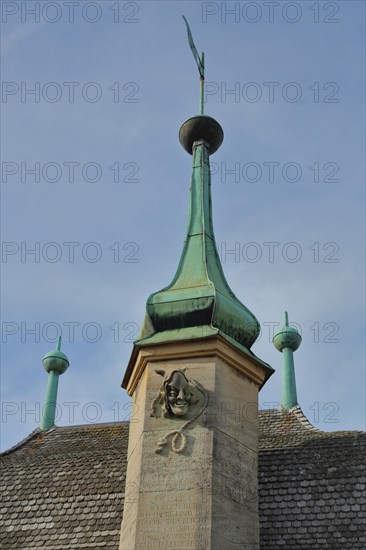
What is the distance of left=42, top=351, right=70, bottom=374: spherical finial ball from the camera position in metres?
15.3

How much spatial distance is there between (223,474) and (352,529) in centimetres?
167

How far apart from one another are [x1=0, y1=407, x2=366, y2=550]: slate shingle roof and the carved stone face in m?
1.68

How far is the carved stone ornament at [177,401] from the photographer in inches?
362

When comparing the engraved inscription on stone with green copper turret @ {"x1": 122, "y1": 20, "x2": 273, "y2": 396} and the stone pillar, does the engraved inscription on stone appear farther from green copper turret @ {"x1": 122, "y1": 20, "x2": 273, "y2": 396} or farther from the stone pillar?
green copper turret @ {"x1": 122, "y1": 20, "x2": 273, "y2": 396}

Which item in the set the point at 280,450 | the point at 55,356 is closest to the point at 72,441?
the point at 55,356

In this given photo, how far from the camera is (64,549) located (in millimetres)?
9961

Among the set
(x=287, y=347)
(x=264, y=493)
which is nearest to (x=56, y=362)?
(x=287, y=347)

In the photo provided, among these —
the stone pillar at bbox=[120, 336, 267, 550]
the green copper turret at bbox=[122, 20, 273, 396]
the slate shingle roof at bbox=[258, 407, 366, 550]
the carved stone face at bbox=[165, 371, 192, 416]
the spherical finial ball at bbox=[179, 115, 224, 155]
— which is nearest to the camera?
the stone pillar at bbox=[120, 336, 267, 550]

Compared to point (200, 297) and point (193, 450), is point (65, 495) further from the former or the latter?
point (200, 297)

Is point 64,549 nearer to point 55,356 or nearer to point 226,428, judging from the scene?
point 226,428

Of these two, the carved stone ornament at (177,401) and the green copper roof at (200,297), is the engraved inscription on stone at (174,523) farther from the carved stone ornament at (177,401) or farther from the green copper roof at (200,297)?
the green copper roof at (200,297)

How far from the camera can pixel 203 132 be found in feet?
41.5

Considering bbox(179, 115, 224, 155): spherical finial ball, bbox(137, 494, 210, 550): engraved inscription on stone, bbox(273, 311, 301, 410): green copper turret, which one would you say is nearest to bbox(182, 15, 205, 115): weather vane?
bbox(179, 115, 224, 155): spherical finial ball

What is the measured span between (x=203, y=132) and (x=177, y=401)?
4816 millimetres
